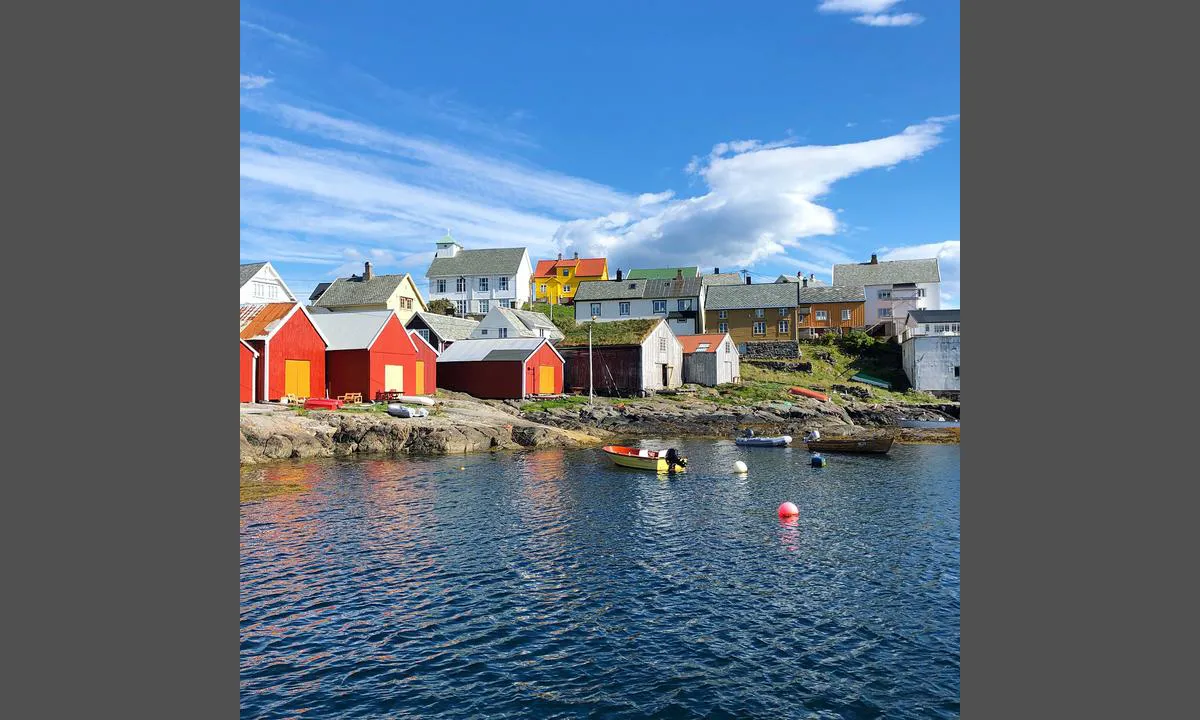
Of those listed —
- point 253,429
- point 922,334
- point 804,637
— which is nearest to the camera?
point 804,637

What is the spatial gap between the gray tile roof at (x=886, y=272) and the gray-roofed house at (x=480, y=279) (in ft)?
134

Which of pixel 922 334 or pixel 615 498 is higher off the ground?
pixel 922 334

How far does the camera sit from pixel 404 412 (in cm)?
4306

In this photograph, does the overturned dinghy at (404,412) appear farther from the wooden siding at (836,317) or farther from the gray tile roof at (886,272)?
the gray tile roof at (886,272)

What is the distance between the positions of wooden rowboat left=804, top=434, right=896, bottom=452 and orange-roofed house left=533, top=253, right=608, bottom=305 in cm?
7531

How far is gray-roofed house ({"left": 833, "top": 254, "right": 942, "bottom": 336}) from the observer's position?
8412 cm

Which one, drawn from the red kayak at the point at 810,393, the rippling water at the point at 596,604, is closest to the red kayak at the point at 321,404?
the rippling water at the point at 596,604

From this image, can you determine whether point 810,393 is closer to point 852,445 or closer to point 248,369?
point 852,445

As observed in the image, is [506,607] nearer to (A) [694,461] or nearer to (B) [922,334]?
(A) [694,461]

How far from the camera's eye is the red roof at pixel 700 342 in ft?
219

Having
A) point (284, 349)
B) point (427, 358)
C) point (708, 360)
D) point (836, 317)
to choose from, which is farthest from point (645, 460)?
point (836, 317)

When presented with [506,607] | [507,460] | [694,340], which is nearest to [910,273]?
[694,340]

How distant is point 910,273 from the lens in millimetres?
86688

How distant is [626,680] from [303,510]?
16.2 meters
